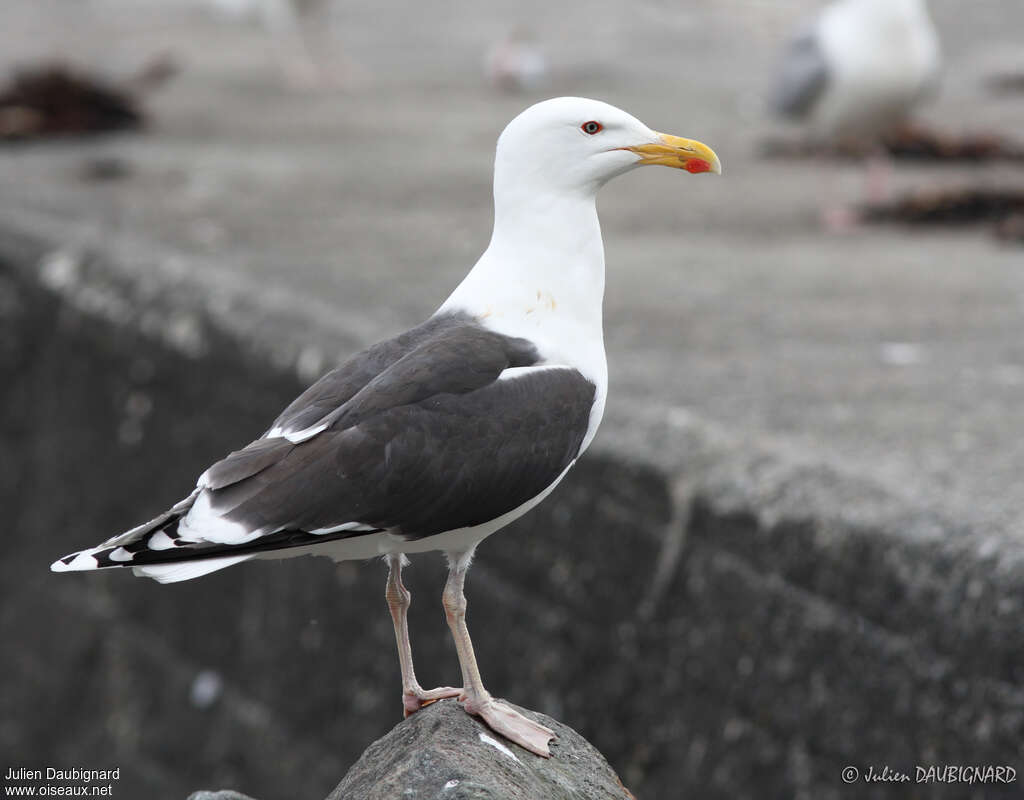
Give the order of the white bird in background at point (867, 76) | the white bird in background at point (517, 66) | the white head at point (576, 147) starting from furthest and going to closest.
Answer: the white bird in background at point (517, 66) → the white bird in background at point (867, 76) → the white head at point (576, 147)

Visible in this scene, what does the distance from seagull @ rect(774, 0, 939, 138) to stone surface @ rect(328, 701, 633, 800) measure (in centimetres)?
671

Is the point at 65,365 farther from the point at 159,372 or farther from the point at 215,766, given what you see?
the point at 215,766

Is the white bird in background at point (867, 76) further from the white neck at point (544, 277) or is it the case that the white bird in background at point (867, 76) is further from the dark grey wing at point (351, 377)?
the dark grey wing at point (351, 377)

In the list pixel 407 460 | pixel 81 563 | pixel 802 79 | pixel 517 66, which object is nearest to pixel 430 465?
pixel 407 460

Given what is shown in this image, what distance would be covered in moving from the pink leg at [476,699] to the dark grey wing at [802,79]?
687 centimetres

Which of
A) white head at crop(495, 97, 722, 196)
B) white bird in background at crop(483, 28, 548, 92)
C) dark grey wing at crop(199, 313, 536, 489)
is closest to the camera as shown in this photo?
dark grey wing at crop(199, 313, 536, 489)

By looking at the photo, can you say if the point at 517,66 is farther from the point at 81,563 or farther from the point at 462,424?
the point at 81,563

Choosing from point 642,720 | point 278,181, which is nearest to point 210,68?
point 278,181

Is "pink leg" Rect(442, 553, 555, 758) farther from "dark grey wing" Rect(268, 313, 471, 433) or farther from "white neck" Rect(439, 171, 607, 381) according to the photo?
"white neck" Rect(439, 171, 607, 381)

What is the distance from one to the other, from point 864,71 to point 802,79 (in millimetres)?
424

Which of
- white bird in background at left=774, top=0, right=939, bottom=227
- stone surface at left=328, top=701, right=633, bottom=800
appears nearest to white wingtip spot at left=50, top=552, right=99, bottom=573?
stone surface at left=328, top=701, right=633, bottom=800

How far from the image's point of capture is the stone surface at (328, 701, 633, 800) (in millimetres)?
3219

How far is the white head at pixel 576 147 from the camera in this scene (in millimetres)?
3600

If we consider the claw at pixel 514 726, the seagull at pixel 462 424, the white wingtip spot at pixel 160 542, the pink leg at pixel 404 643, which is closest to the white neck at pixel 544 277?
the seagull at pixel 462 424
